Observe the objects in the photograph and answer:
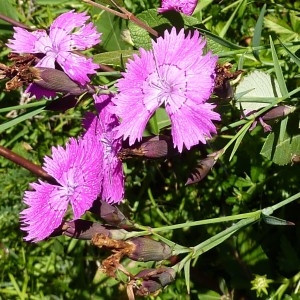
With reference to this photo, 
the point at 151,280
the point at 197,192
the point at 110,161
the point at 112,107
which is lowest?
the point at 197,192

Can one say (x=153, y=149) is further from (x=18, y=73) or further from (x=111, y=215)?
(x=18, y=73)

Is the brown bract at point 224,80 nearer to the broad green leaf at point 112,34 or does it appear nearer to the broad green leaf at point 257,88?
the broad green leaf at point 257,88

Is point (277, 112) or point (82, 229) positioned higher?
point (277, 112)

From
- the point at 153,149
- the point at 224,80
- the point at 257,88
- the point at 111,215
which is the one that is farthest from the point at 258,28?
the point at 111,215

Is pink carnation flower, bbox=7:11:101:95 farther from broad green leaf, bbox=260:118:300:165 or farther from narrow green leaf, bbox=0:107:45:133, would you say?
broad green leaf, bbox=260:118:300:165

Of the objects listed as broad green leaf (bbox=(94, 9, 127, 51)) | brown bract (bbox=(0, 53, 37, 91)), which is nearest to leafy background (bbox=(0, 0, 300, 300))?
broad green leaf (bbox=(94, 9, 127, 51))

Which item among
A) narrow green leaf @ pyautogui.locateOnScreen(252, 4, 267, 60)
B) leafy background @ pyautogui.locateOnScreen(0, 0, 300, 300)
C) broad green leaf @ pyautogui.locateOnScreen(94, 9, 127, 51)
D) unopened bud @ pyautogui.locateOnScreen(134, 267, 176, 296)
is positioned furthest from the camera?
broad green leaf @ pyautogui.locateOnScreen(94, 9, 127, 51)
